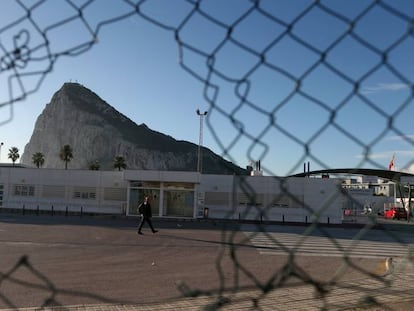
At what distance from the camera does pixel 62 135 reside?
13325 cm

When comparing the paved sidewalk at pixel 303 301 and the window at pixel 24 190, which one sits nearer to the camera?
the paved sidewalk at pixel 303 301

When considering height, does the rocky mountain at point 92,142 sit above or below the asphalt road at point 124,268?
above

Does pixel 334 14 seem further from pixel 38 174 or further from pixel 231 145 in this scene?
pixel 38 174

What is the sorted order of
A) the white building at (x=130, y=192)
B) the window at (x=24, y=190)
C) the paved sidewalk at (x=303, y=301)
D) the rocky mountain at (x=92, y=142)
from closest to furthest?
the paved sidewalk at (x=303, y=301)
the white building at (x=130, y=192)
the window at (x=24, y=190)
the rocky mountain at (x=92, y=142)

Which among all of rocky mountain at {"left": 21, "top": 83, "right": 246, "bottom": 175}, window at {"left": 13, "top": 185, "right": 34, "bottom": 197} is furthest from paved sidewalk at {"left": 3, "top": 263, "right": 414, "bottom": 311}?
rocky mountain at {"left": 21, "top": 83, "right": 246, "bottom": 175}

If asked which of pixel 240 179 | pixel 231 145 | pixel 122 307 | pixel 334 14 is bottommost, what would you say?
pixel 122 307

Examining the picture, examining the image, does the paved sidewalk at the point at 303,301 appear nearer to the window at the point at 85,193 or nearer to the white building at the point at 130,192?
the white building at the point at 130,192

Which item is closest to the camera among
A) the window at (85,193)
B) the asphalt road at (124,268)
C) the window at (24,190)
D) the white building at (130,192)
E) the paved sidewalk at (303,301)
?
the paved sidewalk at (303,301)

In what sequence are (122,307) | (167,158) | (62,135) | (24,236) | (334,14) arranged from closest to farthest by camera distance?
(334,14), (122,307), (24,236), (62,135), (167,158)

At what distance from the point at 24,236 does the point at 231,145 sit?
643 inches

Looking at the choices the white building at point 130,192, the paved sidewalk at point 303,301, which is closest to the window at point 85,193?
the white building at point 130,192

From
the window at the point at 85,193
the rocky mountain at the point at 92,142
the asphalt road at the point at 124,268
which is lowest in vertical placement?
the asphalt road at the point at 124,268

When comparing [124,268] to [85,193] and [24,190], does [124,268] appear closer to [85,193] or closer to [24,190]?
[85,193]

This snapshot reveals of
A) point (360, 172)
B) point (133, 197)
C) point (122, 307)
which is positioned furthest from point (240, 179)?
point (133, 197)
